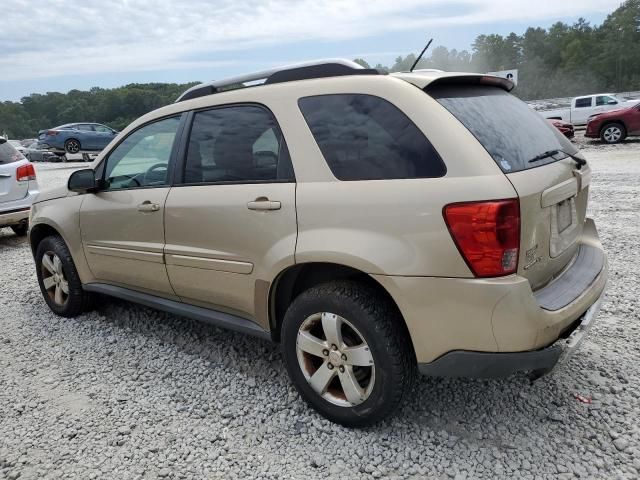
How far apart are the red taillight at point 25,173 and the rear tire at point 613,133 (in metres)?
17.2

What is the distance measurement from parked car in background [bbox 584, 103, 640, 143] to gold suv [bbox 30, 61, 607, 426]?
55.3ft

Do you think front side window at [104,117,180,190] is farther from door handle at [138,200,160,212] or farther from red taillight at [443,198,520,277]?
red taillight at [443,198,520,277]

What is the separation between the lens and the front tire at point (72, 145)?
25.0m

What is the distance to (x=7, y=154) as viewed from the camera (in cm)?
746

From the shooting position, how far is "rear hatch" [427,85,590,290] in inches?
87.8

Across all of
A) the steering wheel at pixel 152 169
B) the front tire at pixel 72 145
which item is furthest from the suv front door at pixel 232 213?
the front tire at pixel 72 145

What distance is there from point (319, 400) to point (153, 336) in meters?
1.77

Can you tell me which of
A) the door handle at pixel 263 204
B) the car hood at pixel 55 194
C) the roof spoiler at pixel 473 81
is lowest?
the car hood at pixel 55 194

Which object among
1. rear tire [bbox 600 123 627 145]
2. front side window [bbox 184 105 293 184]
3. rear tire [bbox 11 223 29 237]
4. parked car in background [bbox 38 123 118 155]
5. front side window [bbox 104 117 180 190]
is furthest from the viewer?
parked car in background [bbox 38 123 118 155]

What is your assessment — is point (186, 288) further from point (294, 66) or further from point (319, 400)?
point (294, 66)

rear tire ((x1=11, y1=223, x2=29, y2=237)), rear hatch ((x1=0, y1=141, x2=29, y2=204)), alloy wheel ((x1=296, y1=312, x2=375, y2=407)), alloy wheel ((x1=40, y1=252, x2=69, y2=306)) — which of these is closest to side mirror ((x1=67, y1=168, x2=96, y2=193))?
alloy wheel ((x1=40, y1=252, x2=69, y2=306))

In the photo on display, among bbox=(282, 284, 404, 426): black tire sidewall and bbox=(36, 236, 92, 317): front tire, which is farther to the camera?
bbox=(36, 236, 92, 317): front tire

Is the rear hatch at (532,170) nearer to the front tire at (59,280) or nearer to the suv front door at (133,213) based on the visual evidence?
the suv front door at (133,213)

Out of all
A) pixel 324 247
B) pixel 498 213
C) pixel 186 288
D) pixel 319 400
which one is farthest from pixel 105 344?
pixel 498 213
